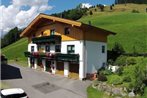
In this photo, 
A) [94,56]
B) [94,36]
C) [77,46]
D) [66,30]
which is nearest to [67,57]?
[77,46]

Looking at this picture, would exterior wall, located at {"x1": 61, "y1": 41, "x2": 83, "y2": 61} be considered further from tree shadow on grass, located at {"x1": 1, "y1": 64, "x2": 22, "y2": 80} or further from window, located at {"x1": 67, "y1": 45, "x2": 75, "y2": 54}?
tree shadow on grass, located at {"x1": 1, "y1": 64, "x2": 22, "y2": 80}

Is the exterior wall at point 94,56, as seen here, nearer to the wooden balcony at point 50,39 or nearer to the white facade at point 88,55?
the white facade at point 88,55

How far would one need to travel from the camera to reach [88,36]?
39.8m

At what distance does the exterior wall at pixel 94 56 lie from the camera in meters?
39.8

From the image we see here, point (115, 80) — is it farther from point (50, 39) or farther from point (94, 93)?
point (50, 39)

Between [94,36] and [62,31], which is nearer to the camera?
[94,36]

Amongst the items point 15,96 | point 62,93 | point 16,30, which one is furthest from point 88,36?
point 16,30

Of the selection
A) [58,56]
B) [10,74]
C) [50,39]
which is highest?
[50,39]

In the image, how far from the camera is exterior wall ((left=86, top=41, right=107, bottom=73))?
39.8 meters

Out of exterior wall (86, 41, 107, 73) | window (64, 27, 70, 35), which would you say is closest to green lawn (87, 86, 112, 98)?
exterior wall (86, 41, 107, 73)

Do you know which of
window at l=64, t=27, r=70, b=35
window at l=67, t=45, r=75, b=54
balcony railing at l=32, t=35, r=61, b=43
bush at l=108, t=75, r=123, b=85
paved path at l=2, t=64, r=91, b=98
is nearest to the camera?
paved path at l=2, t=64, r=91, b=98

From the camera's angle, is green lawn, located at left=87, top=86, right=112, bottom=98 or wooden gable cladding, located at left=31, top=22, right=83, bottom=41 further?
wooden gable cladding, located at left=31, top=22, right=83, bottom=41

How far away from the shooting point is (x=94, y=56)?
4097cm

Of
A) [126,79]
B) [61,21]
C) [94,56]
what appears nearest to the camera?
[126,79]
